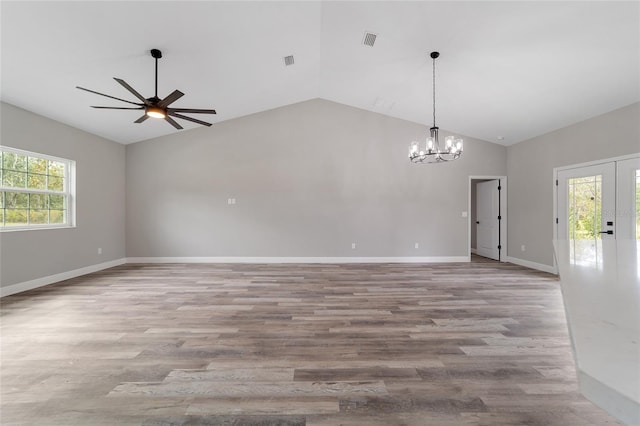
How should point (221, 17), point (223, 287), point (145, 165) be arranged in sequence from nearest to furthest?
point (221, 17)
point (223, 287)
point (145, 165)

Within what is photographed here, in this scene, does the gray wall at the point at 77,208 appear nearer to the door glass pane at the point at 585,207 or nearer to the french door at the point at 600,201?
the french door at the point at 600,201

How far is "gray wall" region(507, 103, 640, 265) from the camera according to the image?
13.3 ft

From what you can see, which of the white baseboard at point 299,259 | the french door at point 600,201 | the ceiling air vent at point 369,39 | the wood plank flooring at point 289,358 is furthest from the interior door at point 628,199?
the ceiling air vent at point 369,39

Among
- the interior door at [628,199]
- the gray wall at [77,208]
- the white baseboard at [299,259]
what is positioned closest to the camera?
the interior door at [628,199]

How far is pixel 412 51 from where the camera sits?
12.8 ft

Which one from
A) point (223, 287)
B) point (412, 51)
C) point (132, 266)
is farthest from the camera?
point (132, 266)

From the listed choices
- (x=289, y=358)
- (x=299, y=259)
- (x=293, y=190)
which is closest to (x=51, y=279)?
(x=299, y=259)

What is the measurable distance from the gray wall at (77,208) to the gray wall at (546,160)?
8.79 m

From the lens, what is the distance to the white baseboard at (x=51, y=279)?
3912mm

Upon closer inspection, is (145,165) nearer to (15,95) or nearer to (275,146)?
(15,95)

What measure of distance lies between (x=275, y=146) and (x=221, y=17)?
3.13 metres

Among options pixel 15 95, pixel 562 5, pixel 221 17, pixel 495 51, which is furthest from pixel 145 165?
pixel 562 5

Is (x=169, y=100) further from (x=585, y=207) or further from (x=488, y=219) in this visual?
(x=488, y=219)

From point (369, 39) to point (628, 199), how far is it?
173 inches
